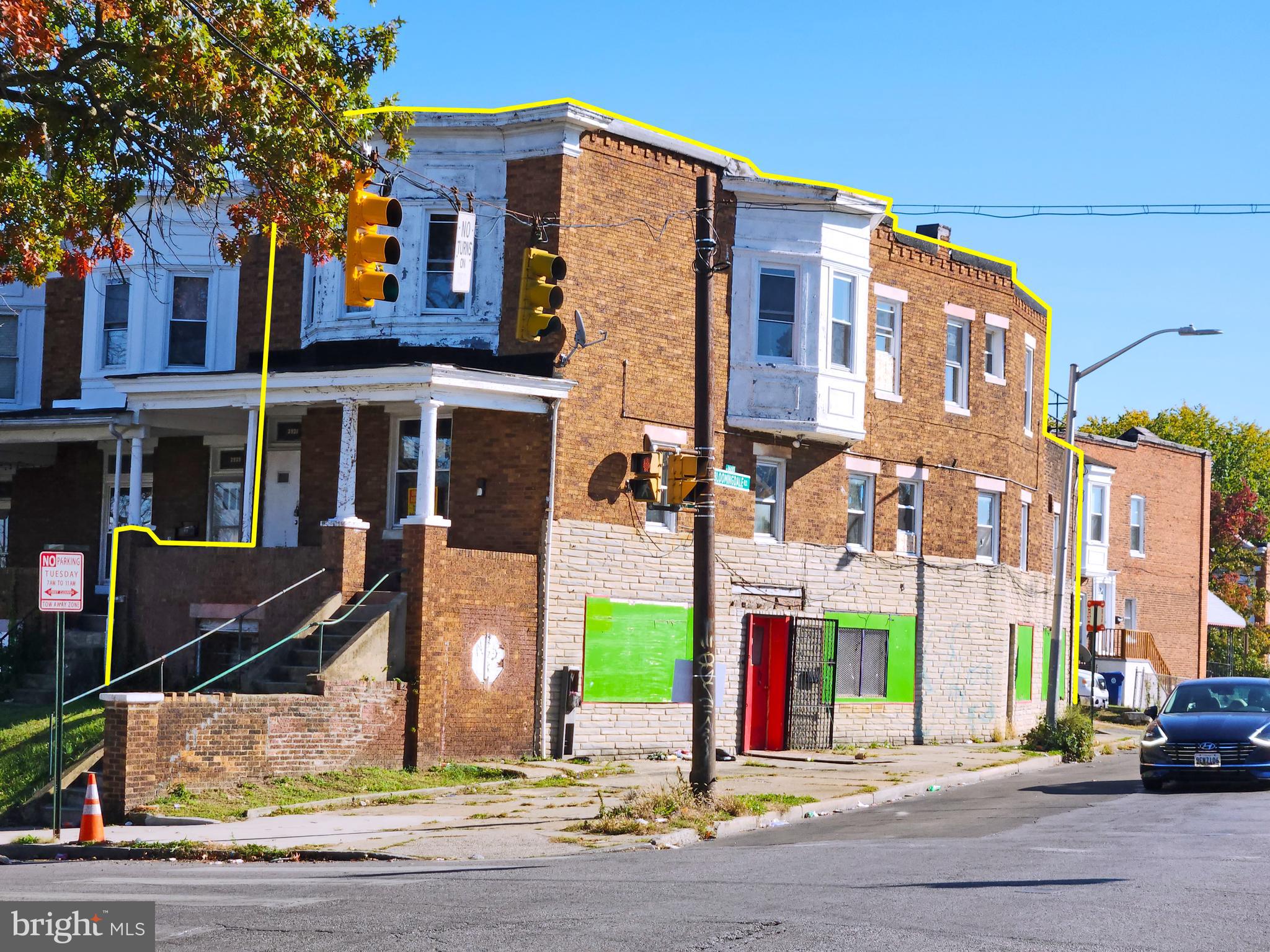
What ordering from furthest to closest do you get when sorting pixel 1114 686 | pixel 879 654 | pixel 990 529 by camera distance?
pixel 1114 686 < pixel 990 529 < pixel 879 654

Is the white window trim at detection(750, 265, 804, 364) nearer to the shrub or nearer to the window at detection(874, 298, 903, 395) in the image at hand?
the window at detection(874, 298, 903, 395)

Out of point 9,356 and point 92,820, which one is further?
point 9,356

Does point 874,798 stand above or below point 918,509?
below

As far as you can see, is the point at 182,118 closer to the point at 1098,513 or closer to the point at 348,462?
the point at 348,462

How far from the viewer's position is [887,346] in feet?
89.7

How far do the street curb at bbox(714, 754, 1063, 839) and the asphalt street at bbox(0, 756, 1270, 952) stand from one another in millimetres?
830

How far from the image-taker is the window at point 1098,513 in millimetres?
42875

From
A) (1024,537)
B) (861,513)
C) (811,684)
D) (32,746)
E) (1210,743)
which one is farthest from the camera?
(1024,537)

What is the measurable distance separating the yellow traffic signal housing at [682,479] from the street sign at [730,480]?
35 cm

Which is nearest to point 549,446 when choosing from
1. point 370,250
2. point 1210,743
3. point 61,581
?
point 61,581

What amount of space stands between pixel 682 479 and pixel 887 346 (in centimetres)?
1147

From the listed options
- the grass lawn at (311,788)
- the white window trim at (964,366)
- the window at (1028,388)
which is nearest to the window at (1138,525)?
the window at (1028,388)

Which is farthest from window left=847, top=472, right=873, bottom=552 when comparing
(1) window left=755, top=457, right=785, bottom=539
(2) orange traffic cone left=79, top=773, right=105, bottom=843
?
(2) orange traffic cone left=79, top=773, right=105, bottom=843

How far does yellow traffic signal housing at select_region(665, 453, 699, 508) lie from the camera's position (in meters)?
16.9
